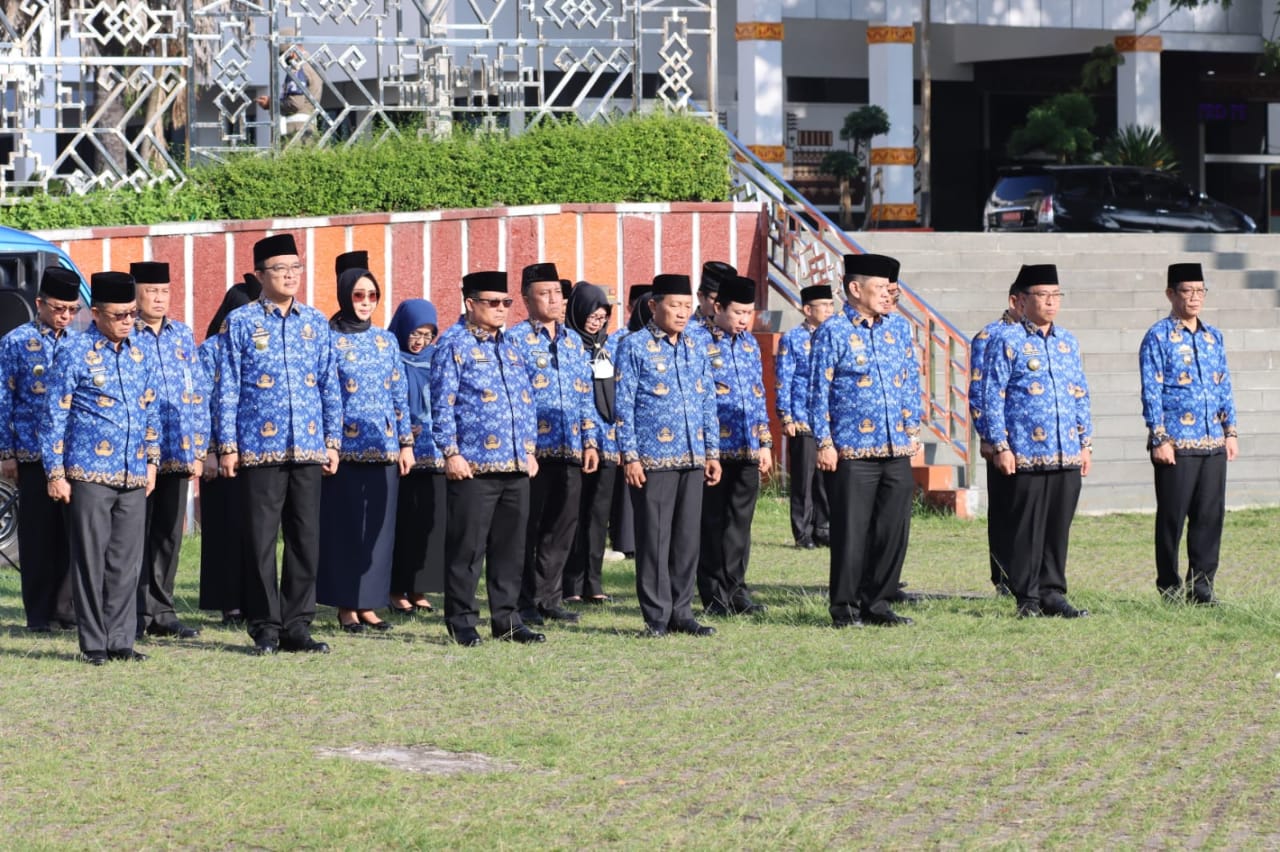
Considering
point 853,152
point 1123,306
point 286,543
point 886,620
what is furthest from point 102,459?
point 853,152

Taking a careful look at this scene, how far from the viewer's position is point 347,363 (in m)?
11.0

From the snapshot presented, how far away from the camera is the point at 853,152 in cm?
3459

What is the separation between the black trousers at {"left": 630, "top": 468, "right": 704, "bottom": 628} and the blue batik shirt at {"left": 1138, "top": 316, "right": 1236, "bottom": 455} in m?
2.59

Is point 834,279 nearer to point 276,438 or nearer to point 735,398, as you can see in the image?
point 735,398

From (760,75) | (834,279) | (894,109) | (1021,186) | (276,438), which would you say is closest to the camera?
(276,438)

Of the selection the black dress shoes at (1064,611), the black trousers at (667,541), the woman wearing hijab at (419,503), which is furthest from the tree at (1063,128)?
the black trousers at (667,541)

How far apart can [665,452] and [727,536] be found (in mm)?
1166

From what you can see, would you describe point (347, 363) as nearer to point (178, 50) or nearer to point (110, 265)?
point (110, 265)

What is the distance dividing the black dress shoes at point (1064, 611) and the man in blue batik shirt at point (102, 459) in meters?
4.65

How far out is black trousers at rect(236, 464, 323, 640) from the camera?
10.3 m

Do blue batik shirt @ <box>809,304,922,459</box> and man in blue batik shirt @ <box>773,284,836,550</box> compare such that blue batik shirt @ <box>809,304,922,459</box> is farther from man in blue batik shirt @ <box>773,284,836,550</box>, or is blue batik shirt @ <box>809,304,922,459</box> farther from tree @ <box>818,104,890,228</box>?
tree @ <box>818,104,890,228</box>

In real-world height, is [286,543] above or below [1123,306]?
below

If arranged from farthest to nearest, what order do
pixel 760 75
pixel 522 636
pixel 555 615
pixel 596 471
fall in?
pixel 760 75, pixel 596 471, pixel 555 615, pixel 522 636

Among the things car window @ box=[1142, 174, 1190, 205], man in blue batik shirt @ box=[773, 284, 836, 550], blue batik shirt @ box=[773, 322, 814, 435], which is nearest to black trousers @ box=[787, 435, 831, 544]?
man in blue batik shirt @ box=[773, 284, 836, 550]
